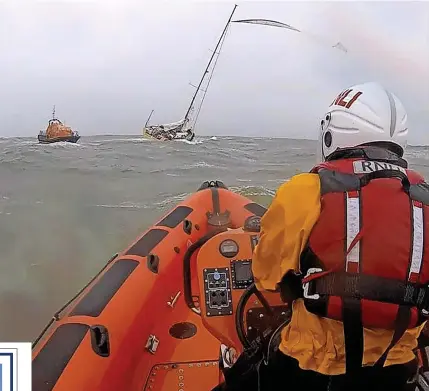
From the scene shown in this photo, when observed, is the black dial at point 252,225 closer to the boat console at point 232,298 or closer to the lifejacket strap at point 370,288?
the boat console at point 232,298

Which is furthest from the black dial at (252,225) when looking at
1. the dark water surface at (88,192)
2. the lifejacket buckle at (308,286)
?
the dark water surface at (88,192)

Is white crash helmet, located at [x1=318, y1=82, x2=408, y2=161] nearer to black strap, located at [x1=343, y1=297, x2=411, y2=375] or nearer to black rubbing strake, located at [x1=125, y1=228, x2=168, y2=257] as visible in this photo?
black strap, located at [x1=343, y1=297, x2=411, y2=375]

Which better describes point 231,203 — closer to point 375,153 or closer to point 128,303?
point 128,303

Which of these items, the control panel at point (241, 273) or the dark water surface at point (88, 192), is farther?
the dark water surface at point (88, 192)

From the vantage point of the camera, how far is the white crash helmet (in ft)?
2.61

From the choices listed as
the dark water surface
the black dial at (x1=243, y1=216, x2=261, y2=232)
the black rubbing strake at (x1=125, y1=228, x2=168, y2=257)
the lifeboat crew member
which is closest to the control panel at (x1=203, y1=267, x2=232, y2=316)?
the black dial at (x1=243, y1=216, x2=261, y2=232)

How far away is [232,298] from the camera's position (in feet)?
3.44

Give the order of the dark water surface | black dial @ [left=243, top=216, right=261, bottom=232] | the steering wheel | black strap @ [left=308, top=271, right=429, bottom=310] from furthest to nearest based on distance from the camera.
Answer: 1. the dark water surface
2. black dial @ [left=243, top=216, right=261, bottom=232]
3. the steering wheel
4. black strap @ [left=308, top=271, right=429, bottom=310]

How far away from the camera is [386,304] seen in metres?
0.67

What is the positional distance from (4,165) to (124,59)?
87cm

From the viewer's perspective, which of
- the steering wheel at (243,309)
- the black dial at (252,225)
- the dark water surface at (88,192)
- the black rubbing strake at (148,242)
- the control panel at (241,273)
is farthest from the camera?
the dark water surface at (88,192)

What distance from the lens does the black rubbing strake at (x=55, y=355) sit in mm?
996

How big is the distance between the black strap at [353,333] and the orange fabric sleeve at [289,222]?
0.27 ft

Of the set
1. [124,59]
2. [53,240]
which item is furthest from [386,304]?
[124,59]
